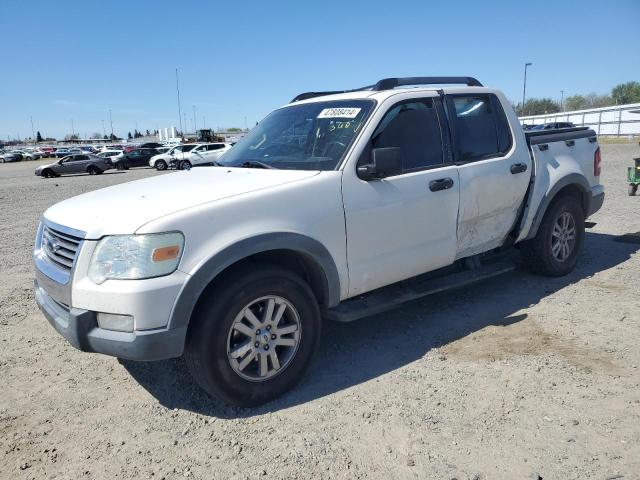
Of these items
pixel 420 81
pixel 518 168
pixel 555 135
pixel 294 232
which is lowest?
pixel 294 232

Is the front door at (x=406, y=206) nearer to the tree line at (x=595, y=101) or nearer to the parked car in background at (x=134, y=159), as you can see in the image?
the parked car in background at (x=134, y=159)

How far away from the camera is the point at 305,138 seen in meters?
3.95

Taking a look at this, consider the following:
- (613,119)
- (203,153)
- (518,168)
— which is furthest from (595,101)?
(518,168)

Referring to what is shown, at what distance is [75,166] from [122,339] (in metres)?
33.6

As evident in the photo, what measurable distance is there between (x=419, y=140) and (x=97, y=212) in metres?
2.47

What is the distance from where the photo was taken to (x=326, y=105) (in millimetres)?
4156

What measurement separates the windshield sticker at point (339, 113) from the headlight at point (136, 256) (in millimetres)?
1722

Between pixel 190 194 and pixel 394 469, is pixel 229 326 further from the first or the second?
pixel 394 469

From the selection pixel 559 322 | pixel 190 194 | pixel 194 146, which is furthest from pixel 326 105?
pixel 194 146

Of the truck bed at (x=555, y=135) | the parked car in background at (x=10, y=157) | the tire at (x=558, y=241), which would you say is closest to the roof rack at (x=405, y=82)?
the truck bed at (x=555, y=135)

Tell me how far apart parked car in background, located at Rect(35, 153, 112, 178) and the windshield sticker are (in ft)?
104

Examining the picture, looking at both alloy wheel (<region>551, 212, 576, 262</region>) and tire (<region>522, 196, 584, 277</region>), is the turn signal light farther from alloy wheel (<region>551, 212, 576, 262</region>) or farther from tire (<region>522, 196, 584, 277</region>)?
alloy wheel (<region>551, 212, 576, 262</region>)

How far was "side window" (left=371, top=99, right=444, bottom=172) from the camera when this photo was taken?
381cm

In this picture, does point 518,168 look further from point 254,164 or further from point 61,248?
point 61,248
